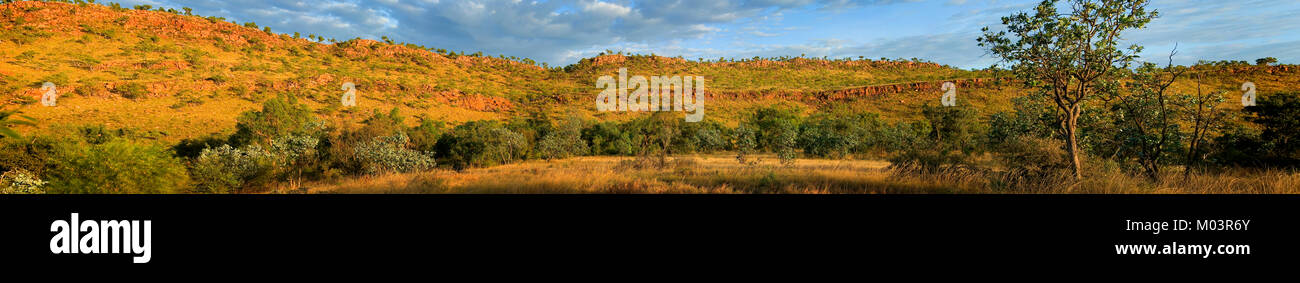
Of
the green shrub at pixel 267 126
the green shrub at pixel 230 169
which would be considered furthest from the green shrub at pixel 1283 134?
the green shrub at pixel 267 126

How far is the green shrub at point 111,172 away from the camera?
12.0m

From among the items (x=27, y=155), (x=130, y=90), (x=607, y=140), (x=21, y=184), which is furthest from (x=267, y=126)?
(x=130, y=90)

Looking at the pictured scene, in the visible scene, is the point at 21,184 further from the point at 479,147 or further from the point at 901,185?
the point at 901,185

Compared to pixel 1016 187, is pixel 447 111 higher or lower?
higher

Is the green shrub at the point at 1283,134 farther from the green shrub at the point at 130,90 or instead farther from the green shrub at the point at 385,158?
the green shrub at the point at 130,90

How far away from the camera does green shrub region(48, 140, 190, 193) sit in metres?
12.0

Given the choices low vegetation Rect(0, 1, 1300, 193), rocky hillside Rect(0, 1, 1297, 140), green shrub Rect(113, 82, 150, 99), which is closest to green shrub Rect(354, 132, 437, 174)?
low vegetation Rect(0, 1, 1300, 193)

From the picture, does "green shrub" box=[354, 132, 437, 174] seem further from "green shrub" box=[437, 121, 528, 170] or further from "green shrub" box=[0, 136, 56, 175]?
"green shrub" box=[0, 136, 56, 175]

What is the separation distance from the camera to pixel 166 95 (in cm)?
3778

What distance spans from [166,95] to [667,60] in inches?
2677

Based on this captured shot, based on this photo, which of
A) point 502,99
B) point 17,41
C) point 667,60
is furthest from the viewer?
point 667,60
